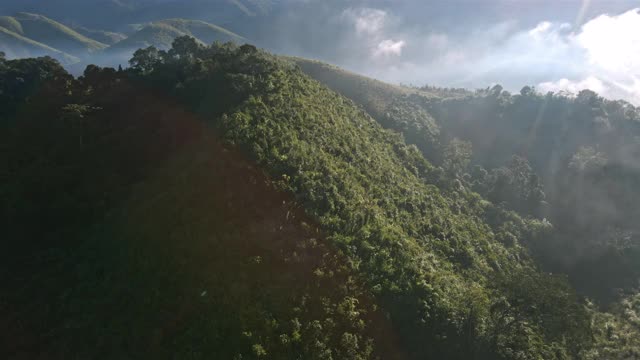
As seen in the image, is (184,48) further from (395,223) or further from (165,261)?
(165,261)

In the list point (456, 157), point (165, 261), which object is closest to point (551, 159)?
point (456, 157)

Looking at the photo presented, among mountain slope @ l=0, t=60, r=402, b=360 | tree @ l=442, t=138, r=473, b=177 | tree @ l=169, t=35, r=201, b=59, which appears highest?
tree @ l=169, t=35, r=201, b=59

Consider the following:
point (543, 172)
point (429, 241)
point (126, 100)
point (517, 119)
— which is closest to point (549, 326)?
point (429, 241)

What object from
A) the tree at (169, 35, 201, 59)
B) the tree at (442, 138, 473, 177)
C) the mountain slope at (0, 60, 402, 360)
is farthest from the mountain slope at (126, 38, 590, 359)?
the tree at (169, 35, 201, 59)

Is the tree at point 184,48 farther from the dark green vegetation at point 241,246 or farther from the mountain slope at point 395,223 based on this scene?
the dark green vegetation at point 241,246

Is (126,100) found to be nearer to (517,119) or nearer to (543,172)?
(543,172)

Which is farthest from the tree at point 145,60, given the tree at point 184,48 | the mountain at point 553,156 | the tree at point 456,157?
the tree at point 456,157

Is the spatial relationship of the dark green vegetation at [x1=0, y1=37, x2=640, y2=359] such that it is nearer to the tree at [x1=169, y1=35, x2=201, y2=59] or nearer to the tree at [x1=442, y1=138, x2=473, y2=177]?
the tree at [x1=442, y1=138, x2=473, y2=177]

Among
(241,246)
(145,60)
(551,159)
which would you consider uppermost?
(551,159)

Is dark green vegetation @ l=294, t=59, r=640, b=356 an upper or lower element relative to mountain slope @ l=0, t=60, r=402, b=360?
upper
